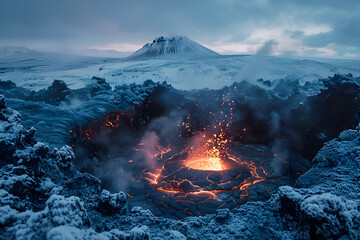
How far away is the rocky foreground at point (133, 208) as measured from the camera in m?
1.92

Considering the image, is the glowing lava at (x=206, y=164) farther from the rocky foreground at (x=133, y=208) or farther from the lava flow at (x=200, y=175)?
the rocky foreground at (x=133, y=208)

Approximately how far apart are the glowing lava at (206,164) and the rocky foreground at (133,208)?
6914 millimetres

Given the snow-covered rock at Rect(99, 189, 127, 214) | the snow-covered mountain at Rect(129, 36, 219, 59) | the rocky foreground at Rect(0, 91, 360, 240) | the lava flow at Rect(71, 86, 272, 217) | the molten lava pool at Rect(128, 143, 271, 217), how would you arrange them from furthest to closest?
1. the snow-covered mountain at Rect(129, 36, 219, 59)
2. the lava flow at Rect(71, 86, 272, 217)
3. the molten lava pool at Rect(128, 143, 271, 217)
4. the snow-covered rock at Rect(99, 189, 127, 214)
5. the rocky foreground at Rect(0, 91, 360, 240)

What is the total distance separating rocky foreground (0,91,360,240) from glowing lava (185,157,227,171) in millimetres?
6914

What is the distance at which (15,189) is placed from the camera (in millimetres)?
2699

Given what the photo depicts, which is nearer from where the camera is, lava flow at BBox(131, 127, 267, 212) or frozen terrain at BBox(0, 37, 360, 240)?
frozen terrain at BBox(0, 37, 360, 240)

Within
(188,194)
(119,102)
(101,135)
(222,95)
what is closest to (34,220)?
(188,194)

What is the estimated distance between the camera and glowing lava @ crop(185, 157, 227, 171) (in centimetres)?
1104

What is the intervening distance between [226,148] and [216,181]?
15.4 feet

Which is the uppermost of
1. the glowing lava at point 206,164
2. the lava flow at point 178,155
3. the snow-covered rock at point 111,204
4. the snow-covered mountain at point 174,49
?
the snow-covered mountain at point 174,49

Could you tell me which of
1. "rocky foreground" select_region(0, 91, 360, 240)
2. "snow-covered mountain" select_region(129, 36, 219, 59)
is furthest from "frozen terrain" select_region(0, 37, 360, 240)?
"snow-covered mountain" select_region(129, 36, 219, 59)

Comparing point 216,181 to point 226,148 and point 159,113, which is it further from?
point 159,113

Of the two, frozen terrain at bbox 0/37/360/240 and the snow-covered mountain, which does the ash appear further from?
the snow-covered mountain

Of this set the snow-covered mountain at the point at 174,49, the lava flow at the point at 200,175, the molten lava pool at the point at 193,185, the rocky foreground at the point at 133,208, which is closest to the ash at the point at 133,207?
the rocky foreground at the point at 133,208
